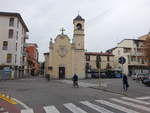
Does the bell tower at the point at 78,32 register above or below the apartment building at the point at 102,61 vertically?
above

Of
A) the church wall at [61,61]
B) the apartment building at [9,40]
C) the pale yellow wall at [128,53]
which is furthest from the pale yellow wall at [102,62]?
the apartment building at [9,40]

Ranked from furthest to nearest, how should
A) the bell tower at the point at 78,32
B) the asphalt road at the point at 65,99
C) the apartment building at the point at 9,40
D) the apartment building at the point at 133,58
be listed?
the apartment building at the point at 133,58 < the bell tower at the point at 78,32 < the apartment building at the point at 9,40 < the asphalt road at the point at 65,99

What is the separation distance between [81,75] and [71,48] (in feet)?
25.8

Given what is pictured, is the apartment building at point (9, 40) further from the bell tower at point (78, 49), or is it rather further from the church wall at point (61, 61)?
the bell tower at point (78, 49)

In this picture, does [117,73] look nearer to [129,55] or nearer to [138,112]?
[129,55]

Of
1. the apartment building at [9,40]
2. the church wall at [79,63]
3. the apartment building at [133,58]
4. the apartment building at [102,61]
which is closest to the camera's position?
the apartment building at [9,40]

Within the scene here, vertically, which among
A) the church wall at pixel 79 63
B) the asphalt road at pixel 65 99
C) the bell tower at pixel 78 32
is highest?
the bell tower at pixel 78 32

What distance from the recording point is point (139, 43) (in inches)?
2741

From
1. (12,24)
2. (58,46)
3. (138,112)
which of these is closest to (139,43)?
(58,46)

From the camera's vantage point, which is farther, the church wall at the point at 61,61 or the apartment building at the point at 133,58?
the apartment building at the point at 133,58

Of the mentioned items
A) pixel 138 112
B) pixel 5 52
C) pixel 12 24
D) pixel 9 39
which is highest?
pixel 12 24

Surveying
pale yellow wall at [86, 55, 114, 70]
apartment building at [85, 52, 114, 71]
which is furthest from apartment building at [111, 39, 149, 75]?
apartment building at [85, 52, 114, 71]

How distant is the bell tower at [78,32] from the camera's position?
52094mm

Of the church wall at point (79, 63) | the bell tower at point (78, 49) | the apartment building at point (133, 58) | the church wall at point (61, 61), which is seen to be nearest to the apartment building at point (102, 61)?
the apartment building at point (133, 58)
